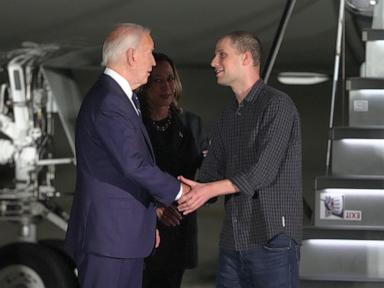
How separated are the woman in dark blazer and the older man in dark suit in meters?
0.72

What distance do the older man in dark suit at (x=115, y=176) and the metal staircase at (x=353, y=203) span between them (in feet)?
3.09

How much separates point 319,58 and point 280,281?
7.88ft

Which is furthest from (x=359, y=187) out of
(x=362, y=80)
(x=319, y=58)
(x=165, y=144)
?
(x=319, y=58)

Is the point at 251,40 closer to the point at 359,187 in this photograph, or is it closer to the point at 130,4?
the point at 359,187

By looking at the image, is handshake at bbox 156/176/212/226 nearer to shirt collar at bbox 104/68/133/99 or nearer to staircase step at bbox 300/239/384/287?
shirt collar at bbox 104/68/133/99

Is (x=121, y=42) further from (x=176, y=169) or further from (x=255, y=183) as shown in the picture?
(x=176, y=169)

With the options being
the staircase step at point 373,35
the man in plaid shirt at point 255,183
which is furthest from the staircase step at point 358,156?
the man in plaid shirt at point 255,183

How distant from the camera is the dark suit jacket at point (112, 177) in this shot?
8.56 feet

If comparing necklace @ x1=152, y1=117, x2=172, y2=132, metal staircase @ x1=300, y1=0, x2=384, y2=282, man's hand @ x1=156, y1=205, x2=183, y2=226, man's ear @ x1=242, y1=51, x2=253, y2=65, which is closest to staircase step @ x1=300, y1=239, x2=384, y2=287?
metal staircase @ x1=300, y1=0, x2=384, y2=282

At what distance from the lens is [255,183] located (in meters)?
2.73

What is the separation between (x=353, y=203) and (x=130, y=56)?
122 centimetres

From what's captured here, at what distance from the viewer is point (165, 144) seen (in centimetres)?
349

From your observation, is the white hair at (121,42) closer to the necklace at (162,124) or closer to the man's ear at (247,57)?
the man's ear at (247,57)

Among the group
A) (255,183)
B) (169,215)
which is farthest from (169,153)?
(255,183)
